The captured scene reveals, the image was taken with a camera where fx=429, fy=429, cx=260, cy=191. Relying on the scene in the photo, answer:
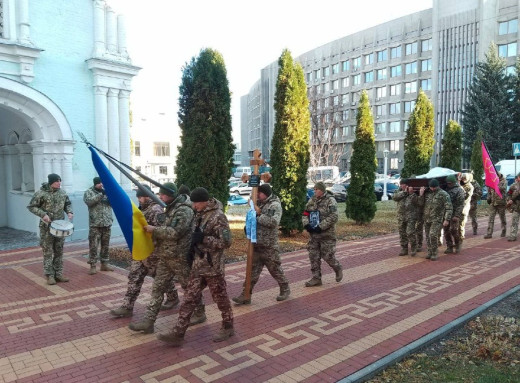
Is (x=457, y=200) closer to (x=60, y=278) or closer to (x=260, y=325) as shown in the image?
(x=260, y=325)

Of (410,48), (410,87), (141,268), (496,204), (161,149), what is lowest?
(141,268)

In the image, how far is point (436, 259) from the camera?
9.79m

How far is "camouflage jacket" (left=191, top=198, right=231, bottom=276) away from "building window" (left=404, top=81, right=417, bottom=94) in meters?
58.8

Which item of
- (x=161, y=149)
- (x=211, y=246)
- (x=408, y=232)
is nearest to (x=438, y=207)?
(x=408, y=232)

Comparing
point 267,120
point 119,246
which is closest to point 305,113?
point 119,246

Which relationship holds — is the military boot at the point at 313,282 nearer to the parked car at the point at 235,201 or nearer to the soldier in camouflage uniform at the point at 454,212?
the soldier in camouflage uniform at the point at 454,212

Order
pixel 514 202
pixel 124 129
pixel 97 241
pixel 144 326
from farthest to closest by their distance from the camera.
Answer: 1. pixel 124 129
2. pixel 514 202
3. pixel 97 241
4. pixel 144 326

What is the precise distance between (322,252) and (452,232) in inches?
187

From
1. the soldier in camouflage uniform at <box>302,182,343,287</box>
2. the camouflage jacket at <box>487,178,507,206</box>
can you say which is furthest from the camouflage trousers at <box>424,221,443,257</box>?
the camouflage jacket at <box>487,178,507,206</box>

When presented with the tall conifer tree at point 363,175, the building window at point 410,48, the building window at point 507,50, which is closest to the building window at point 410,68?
the building window at point 410,48

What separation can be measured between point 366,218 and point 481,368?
439 inches

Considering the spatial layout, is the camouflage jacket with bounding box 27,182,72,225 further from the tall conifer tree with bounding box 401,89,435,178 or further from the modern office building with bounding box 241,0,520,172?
the modern office building with bounding box 241,0,520,172

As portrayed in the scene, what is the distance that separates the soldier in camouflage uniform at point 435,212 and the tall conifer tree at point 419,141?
8.66m

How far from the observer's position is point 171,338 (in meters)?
4.95
